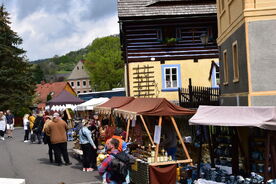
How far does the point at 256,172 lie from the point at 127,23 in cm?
2019

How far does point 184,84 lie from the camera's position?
A: 30.0 meters

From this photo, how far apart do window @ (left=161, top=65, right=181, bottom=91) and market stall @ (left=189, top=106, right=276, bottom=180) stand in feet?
59.0

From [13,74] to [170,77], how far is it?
25.2m

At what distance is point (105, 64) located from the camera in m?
74.9

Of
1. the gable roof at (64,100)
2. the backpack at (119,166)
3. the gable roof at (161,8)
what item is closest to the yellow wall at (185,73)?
the gable roof at (161,8)

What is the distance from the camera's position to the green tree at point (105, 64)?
75000 millimetres

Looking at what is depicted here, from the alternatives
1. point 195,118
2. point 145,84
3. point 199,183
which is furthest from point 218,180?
point 145,84

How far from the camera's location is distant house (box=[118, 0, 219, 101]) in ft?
95.1

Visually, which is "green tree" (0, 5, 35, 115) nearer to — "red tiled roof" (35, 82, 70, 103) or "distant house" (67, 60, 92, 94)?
"red tiled roof" (35, 82, 70, 103)

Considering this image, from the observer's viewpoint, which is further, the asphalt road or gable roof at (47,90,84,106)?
gable roof at (47,90,84,106)

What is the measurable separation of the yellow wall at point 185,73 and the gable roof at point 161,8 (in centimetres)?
341

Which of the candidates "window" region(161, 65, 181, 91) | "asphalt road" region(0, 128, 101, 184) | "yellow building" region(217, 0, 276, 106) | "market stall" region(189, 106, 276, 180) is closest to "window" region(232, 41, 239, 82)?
"yellow building" region(217, 0, 276, 106)

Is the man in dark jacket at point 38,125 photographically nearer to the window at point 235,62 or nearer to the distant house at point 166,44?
the distant house at point 166,44

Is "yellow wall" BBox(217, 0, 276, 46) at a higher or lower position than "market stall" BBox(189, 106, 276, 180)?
higher
